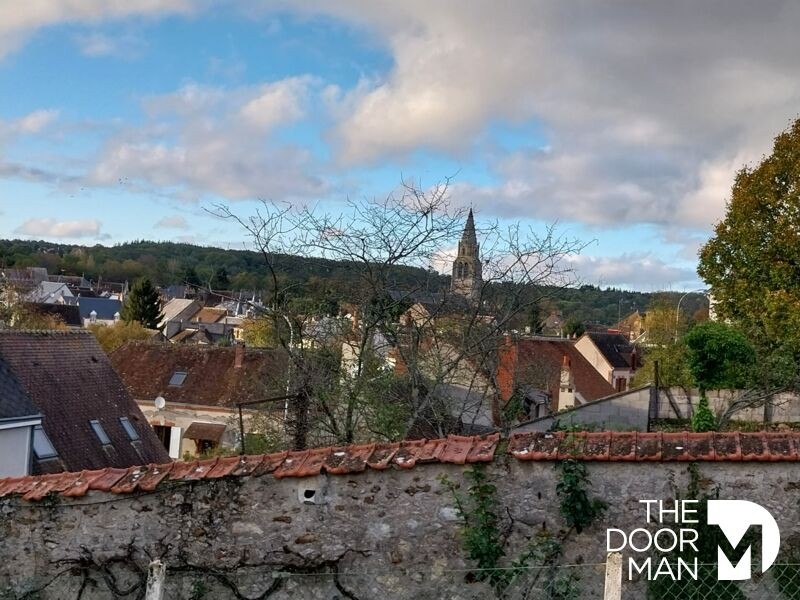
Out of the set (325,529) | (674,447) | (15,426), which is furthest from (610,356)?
(325,529)

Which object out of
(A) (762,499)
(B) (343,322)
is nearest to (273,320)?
(B) (343,322)

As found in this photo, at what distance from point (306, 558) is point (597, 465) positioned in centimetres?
227

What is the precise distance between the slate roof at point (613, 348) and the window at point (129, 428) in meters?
30.4

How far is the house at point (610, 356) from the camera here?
143 feet

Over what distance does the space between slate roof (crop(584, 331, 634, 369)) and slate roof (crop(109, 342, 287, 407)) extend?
74.7ft

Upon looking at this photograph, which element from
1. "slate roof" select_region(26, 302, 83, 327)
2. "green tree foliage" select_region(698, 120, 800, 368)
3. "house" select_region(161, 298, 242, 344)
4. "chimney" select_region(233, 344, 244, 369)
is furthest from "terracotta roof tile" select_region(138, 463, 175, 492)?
"slate roof" select_region(26, 302, 83, 327)

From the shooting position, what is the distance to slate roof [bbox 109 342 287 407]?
29438 millimetres

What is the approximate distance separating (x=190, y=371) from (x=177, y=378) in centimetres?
60

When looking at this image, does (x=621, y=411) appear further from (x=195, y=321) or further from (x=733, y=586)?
(x=195, y=321)

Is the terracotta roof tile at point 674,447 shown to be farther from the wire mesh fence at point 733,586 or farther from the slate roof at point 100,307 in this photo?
the slate roof at point 100,307

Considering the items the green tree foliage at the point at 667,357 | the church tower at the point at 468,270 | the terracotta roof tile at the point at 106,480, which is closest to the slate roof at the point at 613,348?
the green tree foliage at the point at 667,357

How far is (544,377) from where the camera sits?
21516 millimetres

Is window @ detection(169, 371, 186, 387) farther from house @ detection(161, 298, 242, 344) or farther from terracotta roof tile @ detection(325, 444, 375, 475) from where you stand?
house @ detection(161, 298, 242, 344)

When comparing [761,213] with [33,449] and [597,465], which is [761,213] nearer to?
[597,465]
